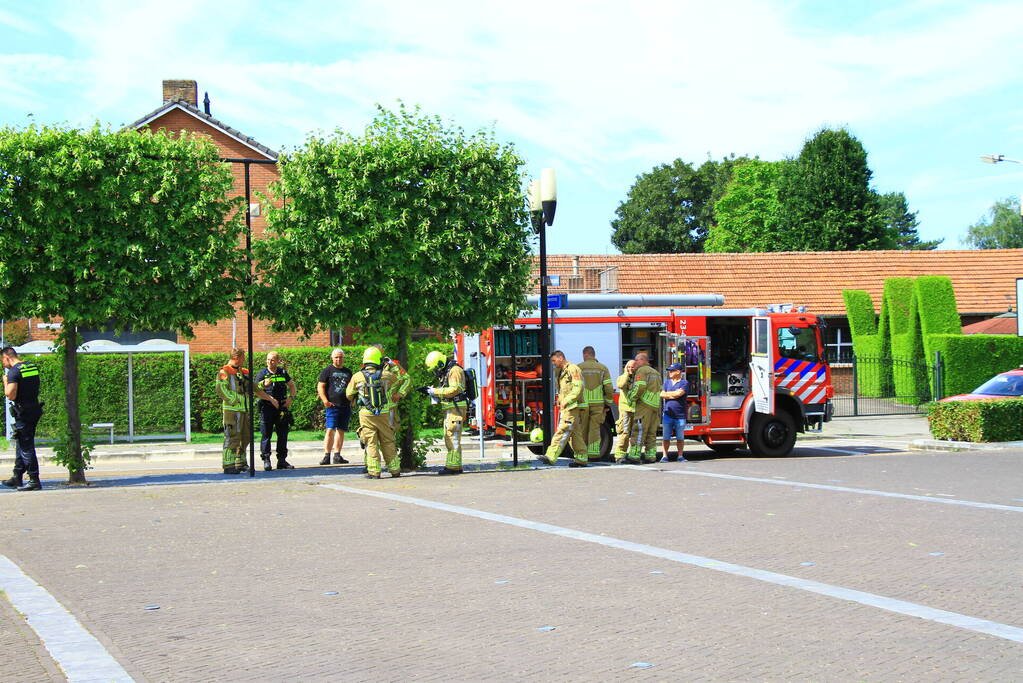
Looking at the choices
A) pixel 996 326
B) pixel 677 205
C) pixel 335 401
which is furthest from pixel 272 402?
pixel 677 205

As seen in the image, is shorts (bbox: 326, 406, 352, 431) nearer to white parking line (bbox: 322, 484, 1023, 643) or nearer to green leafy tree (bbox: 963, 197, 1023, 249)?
white parking line (bbox: 322, 484, 1023, 643)

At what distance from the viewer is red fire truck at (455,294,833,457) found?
1805 cm

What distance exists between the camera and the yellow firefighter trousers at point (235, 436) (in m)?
16.2

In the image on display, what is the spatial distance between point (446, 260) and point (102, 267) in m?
4.55

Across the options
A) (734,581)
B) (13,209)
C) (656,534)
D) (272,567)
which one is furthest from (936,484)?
(13,209)

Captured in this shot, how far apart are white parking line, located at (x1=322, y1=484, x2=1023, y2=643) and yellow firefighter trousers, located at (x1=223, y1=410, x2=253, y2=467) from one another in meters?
5.79

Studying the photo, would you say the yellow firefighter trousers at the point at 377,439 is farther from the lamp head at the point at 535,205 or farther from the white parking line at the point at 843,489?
the lamp head at the point at 535,205

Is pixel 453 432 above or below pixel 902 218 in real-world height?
below

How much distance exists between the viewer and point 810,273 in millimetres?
38812

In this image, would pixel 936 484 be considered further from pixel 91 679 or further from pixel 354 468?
pixel 91 679

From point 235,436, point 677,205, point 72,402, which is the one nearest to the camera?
point 72,402

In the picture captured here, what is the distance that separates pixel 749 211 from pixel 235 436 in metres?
50.2

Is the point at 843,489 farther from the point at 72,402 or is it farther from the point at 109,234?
the point at 72,402

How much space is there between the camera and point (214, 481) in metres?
15.4
